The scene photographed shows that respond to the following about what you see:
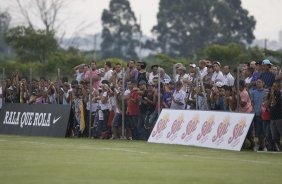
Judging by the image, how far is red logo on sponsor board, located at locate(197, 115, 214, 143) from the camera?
24750 mm

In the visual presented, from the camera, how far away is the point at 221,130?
79.6 ft

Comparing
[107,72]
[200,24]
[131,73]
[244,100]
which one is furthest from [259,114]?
[200,24]

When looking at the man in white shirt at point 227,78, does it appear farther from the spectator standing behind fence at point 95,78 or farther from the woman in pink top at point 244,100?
the spectator standing behind fence at point 95,78

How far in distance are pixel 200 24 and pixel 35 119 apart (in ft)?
221

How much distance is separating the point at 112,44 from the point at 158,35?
7.48m

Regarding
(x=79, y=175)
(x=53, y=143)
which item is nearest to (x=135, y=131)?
(x=53, y=143)

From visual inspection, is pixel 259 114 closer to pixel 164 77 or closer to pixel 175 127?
pixel 175 127

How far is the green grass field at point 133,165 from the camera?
15109mm

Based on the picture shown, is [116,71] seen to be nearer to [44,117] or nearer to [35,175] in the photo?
[44,117]

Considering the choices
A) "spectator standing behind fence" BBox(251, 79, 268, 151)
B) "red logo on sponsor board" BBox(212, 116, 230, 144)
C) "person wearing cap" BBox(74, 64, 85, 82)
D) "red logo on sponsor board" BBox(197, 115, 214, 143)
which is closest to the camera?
"spectator standing behind fence" BBox(251, 79, 268, 151)

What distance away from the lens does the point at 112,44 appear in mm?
111250

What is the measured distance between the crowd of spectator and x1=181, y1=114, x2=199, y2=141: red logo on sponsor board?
0.77 meters

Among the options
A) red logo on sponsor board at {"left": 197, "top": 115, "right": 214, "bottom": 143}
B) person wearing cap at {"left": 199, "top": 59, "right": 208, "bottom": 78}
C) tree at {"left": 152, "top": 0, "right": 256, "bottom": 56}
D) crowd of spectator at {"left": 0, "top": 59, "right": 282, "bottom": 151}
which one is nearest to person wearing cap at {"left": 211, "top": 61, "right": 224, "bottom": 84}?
crowd of spectator at {"left": 0, "top": 59, "right": 282, "bottom": 151}

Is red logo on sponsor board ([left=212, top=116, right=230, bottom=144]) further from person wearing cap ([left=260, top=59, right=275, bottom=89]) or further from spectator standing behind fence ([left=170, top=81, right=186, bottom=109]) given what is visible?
spectator standing behind fence ([left=170, top=81, right=186, bottom=109])
